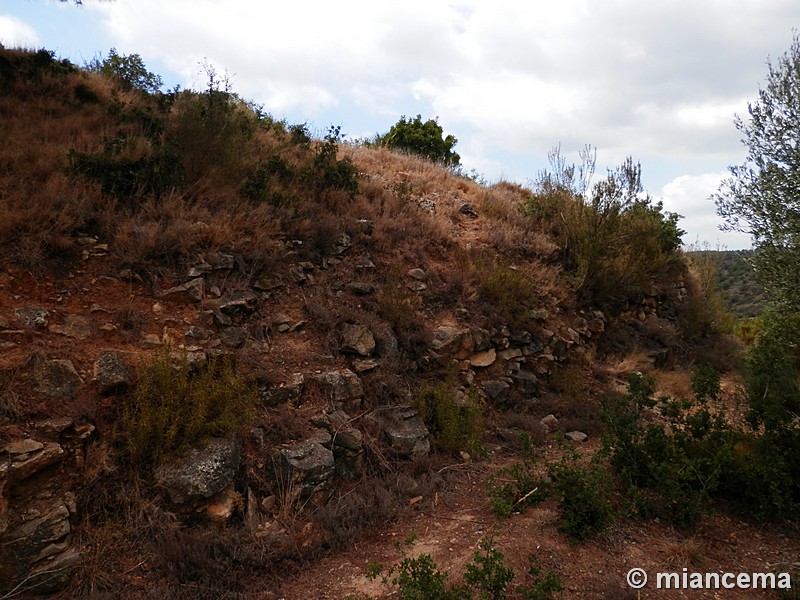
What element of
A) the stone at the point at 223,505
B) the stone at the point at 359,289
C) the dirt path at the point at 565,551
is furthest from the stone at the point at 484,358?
the stone at the point at 223,505

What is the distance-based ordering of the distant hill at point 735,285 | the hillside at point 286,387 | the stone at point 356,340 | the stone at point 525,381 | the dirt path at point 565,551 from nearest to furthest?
the dirt path at point 565,551 < the hillside at point 286,387 < the stone at point 356,340 < the stone at point 525,381 < the distant hill at point 735,285

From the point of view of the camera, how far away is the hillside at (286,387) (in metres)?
4.03

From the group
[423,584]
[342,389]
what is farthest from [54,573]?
[342,389]

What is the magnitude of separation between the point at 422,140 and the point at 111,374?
52.3ft

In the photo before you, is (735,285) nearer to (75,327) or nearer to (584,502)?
(584,502)

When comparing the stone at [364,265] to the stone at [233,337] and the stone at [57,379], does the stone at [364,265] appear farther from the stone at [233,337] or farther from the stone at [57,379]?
the stone at [57,379]

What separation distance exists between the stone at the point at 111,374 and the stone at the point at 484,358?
4396mm

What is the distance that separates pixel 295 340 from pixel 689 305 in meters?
9.71

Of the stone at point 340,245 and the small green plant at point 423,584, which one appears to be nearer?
the small green plant at point 423,584

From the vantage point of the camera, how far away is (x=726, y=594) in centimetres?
374

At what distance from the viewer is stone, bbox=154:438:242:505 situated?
4.23 meters

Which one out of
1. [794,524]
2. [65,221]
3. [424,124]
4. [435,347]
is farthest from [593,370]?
[424,124]

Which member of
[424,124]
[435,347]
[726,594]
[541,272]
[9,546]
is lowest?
[726,594]

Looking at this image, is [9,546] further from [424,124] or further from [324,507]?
[424,124]
